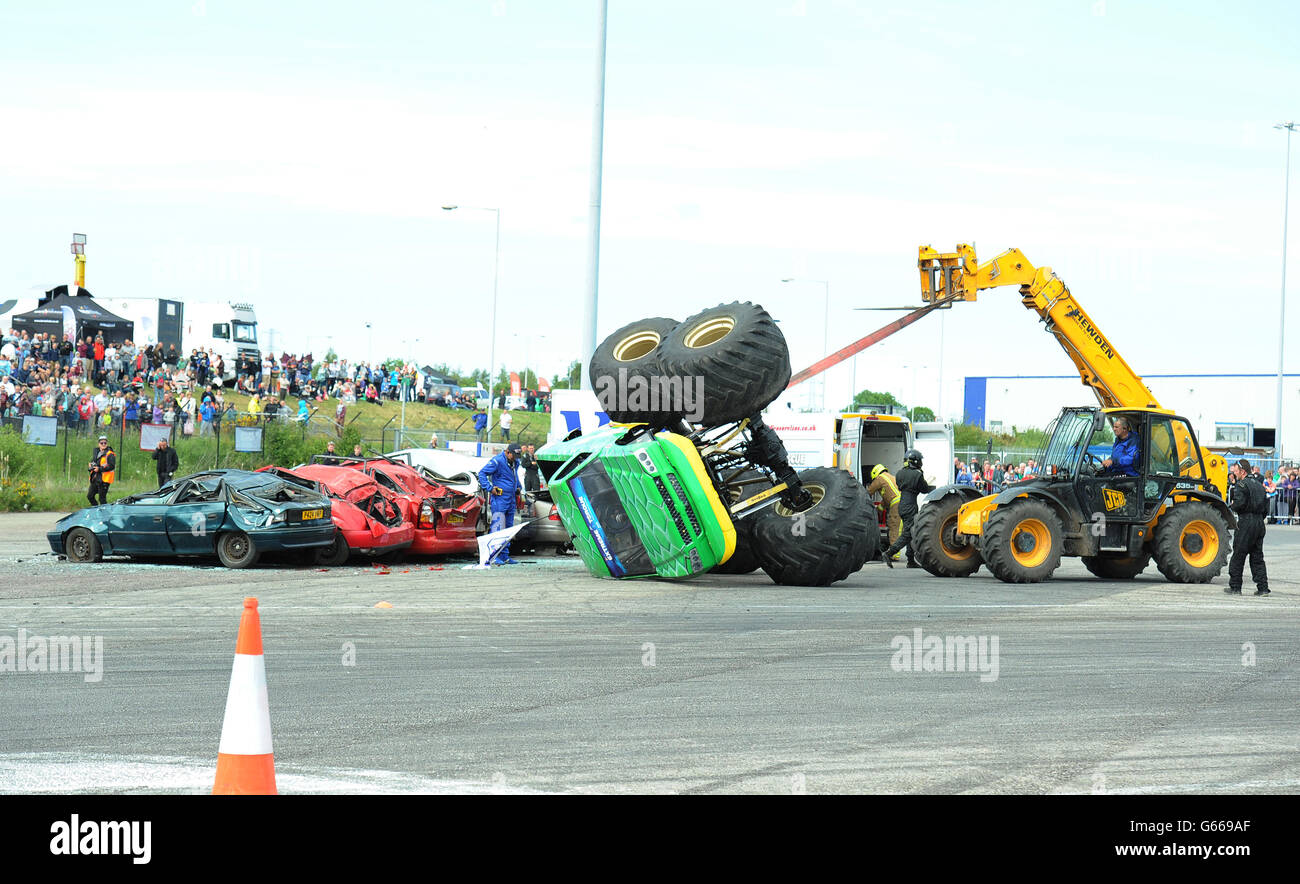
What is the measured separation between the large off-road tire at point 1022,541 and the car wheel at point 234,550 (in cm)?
973

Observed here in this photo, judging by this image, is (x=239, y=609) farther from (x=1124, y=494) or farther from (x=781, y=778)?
(x=1124, y=494)

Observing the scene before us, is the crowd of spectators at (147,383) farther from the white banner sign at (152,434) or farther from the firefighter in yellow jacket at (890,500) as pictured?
the firefighter in yellow jacket at (890,500)

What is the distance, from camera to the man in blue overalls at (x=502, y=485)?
2111 cm

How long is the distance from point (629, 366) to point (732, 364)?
61.4 inches

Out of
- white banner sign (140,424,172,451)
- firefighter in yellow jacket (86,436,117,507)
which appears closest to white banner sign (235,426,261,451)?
white banner sign (140,424,172,451)

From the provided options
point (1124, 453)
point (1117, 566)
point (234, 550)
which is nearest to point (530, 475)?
point (234, 550)

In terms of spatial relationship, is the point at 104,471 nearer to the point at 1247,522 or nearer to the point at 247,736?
the point at 1247,522

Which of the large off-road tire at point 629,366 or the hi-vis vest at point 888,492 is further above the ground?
the large off-road tire at point 629,366

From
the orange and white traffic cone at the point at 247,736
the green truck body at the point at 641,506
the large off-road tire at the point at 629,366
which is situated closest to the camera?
the orange and white traffic cone at the point at 247,736

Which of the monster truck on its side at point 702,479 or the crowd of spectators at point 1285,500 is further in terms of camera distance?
the crowd of spectators at point 1285,500

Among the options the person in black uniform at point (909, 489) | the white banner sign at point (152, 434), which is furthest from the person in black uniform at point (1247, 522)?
the white banner sign at point (152, 434)

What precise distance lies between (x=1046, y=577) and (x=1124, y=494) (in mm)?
A: 1618

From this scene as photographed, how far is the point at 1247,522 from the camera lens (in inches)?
682
